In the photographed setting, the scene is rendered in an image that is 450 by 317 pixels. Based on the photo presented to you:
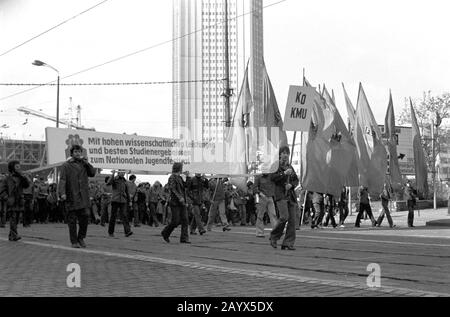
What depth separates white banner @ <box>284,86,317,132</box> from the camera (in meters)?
19.0

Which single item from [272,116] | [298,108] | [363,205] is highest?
[272,116]

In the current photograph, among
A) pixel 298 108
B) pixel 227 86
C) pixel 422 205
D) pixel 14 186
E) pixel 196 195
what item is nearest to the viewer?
pixel 14 186

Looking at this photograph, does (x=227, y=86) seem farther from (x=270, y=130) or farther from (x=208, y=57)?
(x=270, y=130)

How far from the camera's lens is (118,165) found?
2480 cm

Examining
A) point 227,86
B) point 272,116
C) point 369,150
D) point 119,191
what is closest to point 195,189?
point 119,191

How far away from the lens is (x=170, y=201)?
44.8ft

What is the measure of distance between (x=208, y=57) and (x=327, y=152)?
42.8ft

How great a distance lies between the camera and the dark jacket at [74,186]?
38.2ft

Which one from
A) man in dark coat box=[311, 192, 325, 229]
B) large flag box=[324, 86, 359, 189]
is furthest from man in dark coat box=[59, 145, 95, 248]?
large flag box=[324, 86, 359, 189]

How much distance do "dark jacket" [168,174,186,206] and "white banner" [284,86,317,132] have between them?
6.11 meters

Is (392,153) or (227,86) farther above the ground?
(227,86)

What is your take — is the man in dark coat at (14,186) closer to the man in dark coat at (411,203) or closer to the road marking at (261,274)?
the road marking at (261,274)

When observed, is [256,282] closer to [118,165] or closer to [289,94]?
[289,94]
